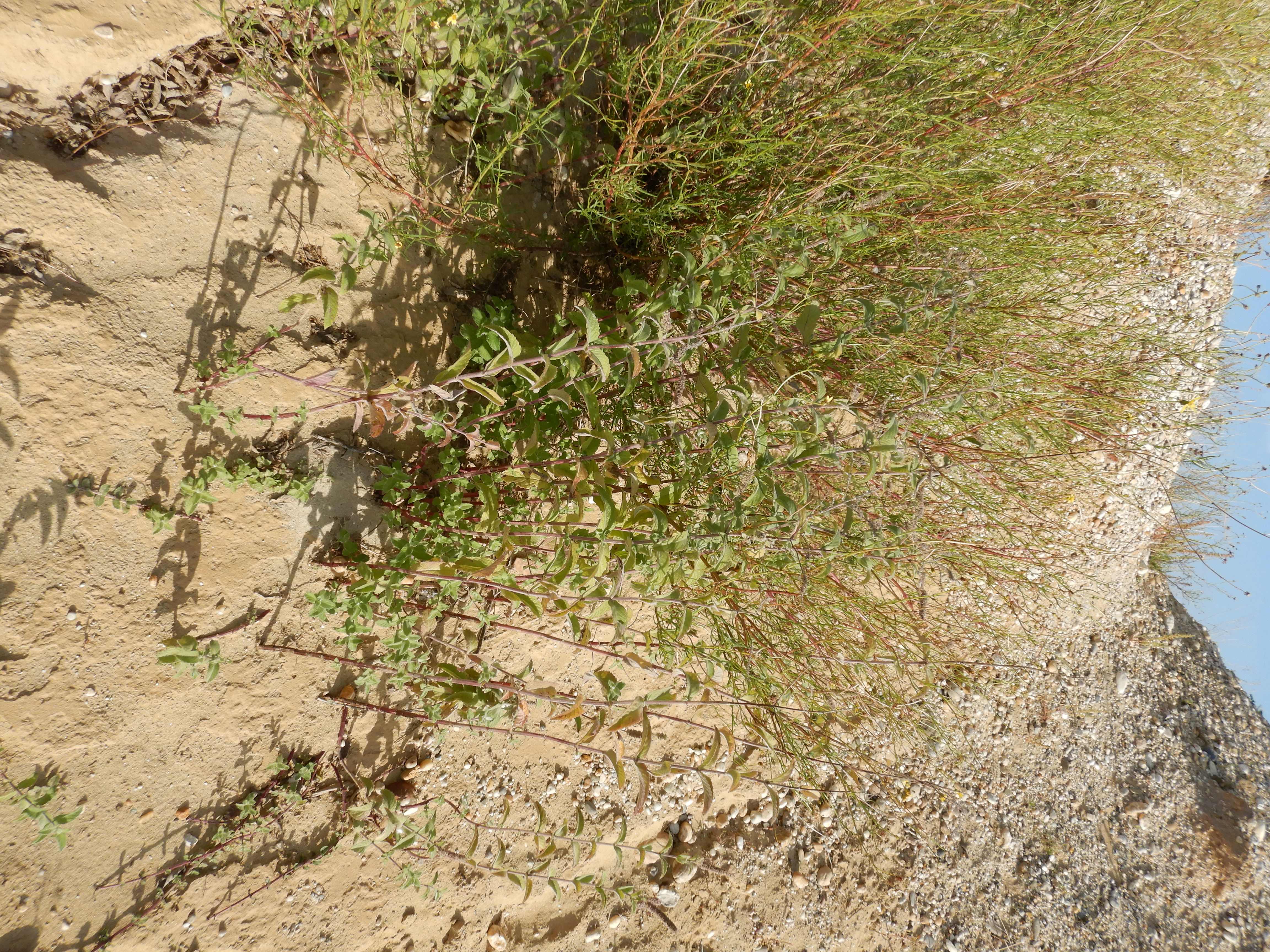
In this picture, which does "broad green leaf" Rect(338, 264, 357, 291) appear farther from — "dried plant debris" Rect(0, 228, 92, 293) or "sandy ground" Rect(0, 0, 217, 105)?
"sandy ground" Rect(0, 0, 217, 105)

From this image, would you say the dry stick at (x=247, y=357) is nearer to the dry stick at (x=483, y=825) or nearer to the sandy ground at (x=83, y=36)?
the sandy ground at (x=83, y=36)

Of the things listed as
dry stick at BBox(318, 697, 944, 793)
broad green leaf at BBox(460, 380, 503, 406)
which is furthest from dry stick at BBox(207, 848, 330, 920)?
broad green leaf at BBox(460, 380, 503, 406)

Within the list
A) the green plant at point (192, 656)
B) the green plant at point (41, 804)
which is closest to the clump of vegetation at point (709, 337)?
the green plant at point (192, 656)

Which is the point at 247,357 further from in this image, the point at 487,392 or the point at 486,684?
the point at 486,684

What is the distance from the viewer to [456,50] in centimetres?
150

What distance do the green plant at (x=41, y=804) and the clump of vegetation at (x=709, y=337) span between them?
0.68 metres

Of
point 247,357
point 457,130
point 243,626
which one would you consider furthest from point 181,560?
point 457,130

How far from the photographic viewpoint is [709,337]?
1752mm

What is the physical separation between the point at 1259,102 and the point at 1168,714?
3.98m

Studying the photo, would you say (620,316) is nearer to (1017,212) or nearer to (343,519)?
(343,519)

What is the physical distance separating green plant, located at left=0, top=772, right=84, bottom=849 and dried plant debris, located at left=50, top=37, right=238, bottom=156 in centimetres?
157

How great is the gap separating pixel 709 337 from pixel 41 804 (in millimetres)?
2048

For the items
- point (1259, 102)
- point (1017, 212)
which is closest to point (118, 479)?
point (1017, 212)

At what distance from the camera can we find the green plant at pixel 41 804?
139 centimetres
